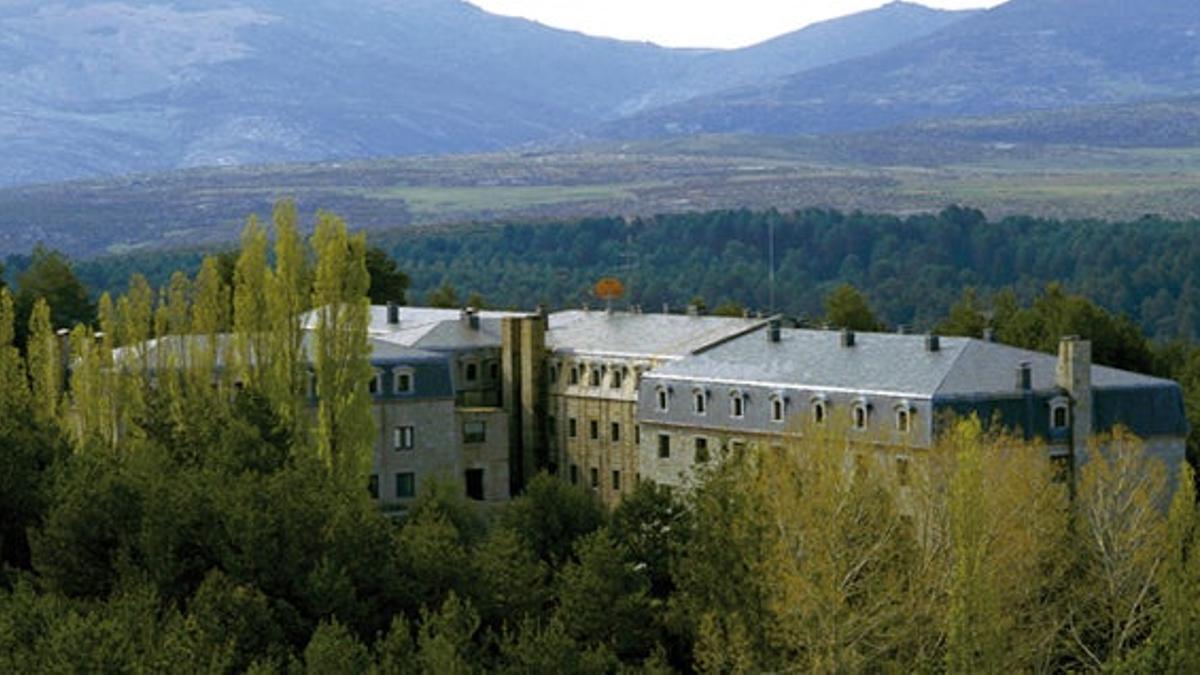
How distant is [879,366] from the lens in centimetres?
8719

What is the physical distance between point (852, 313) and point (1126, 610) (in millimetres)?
51080

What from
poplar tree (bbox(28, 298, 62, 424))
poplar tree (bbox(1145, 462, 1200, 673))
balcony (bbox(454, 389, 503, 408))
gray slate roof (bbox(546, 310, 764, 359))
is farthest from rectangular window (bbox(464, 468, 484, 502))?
poplar tree (bbox(1145, 462, 1200, 673))

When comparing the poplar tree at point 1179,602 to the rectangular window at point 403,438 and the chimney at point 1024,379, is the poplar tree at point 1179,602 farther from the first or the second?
the rectangular window at point 403,438

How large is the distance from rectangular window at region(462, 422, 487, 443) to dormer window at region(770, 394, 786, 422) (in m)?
12.6

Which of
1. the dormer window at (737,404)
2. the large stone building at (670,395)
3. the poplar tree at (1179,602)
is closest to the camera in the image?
the poplar tree at (1179,602)

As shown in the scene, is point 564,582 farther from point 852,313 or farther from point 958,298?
point 958,298

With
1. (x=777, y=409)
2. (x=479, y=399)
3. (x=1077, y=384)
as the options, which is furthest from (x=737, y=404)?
(x=479, y=399)

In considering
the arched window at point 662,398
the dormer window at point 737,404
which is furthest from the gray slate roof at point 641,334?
the dormer window at point 737,404

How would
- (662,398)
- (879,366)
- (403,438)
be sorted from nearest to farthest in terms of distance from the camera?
(879,366)
(662,398)
(403,438)

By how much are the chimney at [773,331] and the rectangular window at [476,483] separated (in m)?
11.2

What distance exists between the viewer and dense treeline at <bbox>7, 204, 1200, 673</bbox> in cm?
6212

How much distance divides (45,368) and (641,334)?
71.1 ft

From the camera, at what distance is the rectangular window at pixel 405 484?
306ft

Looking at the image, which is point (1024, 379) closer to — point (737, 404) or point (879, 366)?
point (879, 366)
